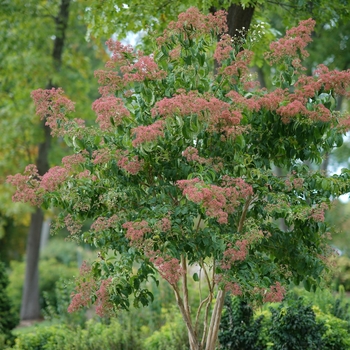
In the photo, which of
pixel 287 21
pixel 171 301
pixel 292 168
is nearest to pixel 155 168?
pixel 292 168

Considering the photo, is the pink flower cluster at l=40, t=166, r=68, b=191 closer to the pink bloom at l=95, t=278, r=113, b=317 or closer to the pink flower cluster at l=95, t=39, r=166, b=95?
the pink flower cluster at l=95, t=39, r=166, b=95

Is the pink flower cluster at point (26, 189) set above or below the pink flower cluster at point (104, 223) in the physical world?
above

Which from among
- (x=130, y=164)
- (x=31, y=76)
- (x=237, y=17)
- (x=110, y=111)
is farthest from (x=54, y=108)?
(x=31, y=76)

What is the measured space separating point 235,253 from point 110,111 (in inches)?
56.0

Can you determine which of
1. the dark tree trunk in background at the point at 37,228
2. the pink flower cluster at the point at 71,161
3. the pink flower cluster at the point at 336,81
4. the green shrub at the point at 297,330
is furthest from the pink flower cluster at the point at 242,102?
the dark tree trunk in background at the point at 37,228

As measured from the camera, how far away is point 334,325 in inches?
276

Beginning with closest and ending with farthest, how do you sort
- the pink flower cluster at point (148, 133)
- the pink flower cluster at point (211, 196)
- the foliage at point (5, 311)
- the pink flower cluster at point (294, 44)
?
the pink flower cluster at point (211, 196)
the pink flower cluster at point (148, 133)
the pink flower cluster at point (294, 44)
the foliage at point (5, 311)

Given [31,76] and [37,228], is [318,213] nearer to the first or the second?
[31,76]

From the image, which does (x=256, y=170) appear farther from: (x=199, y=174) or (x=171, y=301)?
(x=171, y=301)

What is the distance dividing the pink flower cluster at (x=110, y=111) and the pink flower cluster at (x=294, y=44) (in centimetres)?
131

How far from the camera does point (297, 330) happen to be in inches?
255

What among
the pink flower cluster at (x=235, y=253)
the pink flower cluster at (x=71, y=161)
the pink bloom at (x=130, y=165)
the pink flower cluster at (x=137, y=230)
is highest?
the pink flower cluster at (x=71, y=161)

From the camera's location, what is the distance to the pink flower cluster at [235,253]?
435 centimetres

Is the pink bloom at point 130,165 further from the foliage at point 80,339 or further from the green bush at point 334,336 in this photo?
the foliage at point 80,339
